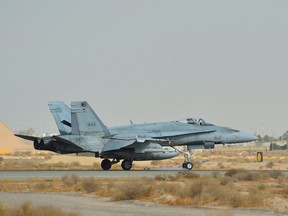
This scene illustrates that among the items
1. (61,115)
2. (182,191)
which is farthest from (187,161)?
(182,191)

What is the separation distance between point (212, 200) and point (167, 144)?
86.0ft

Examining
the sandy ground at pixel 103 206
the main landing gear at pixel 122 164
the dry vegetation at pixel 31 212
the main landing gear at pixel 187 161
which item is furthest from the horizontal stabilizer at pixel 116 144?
the dry vegetation at pixel 31 212

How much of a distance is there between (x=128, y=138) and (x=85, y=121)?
3.02 metres

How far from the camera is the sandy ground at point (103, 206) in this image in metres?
23.5

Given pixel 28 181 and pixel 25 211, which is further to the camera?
pixel 28 181

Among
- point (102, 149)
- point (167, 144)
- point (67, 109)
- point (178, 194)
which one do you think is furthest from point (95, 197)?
point (67, 109)

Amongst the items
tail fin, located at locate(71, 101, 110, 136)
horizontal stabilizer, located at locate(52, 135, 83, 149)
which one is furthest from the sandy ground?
tail fin, located at locate(71, 101, 110, 136)

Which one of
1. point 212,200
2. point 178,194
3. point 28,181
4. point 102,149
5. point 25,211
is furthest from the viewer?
point 102,149

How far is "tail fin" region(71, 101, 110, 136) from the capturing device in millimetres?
50375

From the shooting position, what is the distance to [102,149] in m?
49.8

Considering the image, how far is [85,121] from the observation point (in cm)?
5053

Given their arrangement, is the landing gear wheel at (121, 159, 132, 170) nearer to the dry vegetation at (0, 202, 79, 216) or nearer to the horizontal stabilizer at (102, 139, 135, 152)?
the horizontal stabilizer at (102, 139, 135, 152)

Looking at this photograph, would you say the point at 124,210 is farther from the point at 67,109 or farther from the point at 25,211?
the point at 67,109

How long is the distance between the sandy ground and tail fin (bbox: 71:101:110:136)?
62.2 ft
